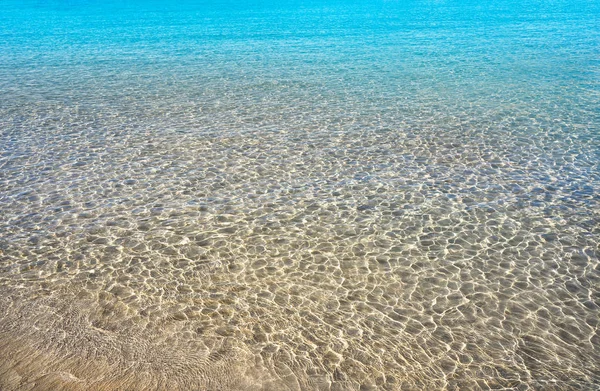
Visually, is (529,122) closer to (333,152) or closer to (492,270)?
(333,152)

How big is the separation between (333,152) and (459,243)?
2425 millimetres

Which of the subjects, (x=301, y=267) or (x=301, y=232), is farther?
(x=301, y=232)

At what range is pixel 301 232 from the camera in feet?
15.8

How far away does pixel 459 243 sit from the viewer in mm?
4598

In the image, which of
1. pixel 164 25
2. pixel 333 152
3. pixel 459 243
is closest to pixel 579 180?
pixel 459 243

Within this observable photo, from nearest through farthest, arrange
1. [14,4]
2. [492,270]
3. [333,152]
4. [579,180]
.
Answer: [492,270] < [579,180] < [333,152] < [14,4]

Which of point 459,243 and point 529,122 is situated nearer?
point 459,243

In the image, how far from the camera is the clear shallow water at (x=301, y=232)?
3.30 meters

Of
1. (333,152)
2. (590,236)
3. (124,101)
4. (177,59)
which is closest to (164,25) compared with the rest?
(177,59)

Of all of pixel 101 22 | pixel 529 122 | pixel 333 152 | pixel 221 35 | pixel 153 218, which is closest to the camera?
pixel 153 218

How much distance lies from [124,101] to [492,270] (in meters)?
6.76

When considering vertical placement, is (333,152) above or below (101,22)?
above

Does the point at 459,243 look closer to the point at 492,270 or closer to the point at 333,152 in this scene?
the point at 492,270

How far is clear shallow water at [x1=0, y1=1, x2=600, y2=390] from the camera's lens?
3303 mm
